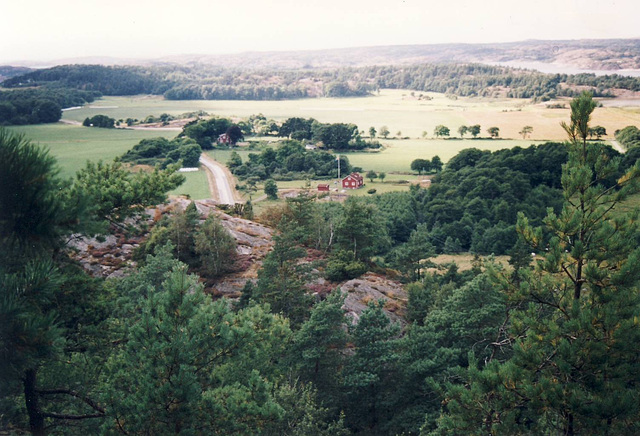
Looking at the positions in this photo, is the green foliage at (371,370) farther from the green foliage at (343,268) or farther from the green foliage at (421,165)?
the green foliage at (421,165)

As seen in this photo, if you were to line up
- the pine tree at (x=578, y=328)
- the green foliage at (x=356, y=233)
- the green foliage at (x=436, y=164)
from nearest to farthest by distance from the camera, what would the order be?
1. the pine tree at (x=578, y=328)
2. the green foliage at (x=356, y=233)
3. the green foliage at (x=436, y=164)

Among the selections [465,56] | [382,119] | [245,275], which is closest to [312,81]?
[382,119]

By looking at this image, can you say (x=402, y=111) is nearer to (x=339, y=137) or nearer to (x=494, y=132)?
(x=339, y=137)

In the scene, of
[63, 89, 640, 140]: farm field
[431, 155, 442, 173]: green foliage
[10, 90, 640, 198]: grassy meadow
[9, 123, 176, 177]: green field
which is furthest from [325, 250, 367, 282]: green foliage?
[63, 89, 640, 140]: farm field

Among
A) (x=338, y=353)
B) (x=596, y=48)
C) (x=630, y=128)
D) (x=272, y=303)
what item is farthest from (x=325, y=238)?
(x=596, y=48)

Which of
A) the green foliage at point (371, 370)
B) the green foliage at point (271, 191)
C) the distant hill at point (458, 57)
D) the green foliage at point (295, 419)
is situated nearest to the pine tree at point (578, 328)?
the green foliage at point (295, 419)

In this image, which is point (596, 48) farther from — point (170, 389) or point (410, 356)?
point (170, 389)

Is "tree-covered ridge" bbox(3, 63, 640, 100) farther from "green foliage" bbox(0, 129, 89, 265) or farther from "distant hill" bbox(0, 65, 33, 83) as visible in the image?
"green foliage" bbox(0, 129, 89, 265)
